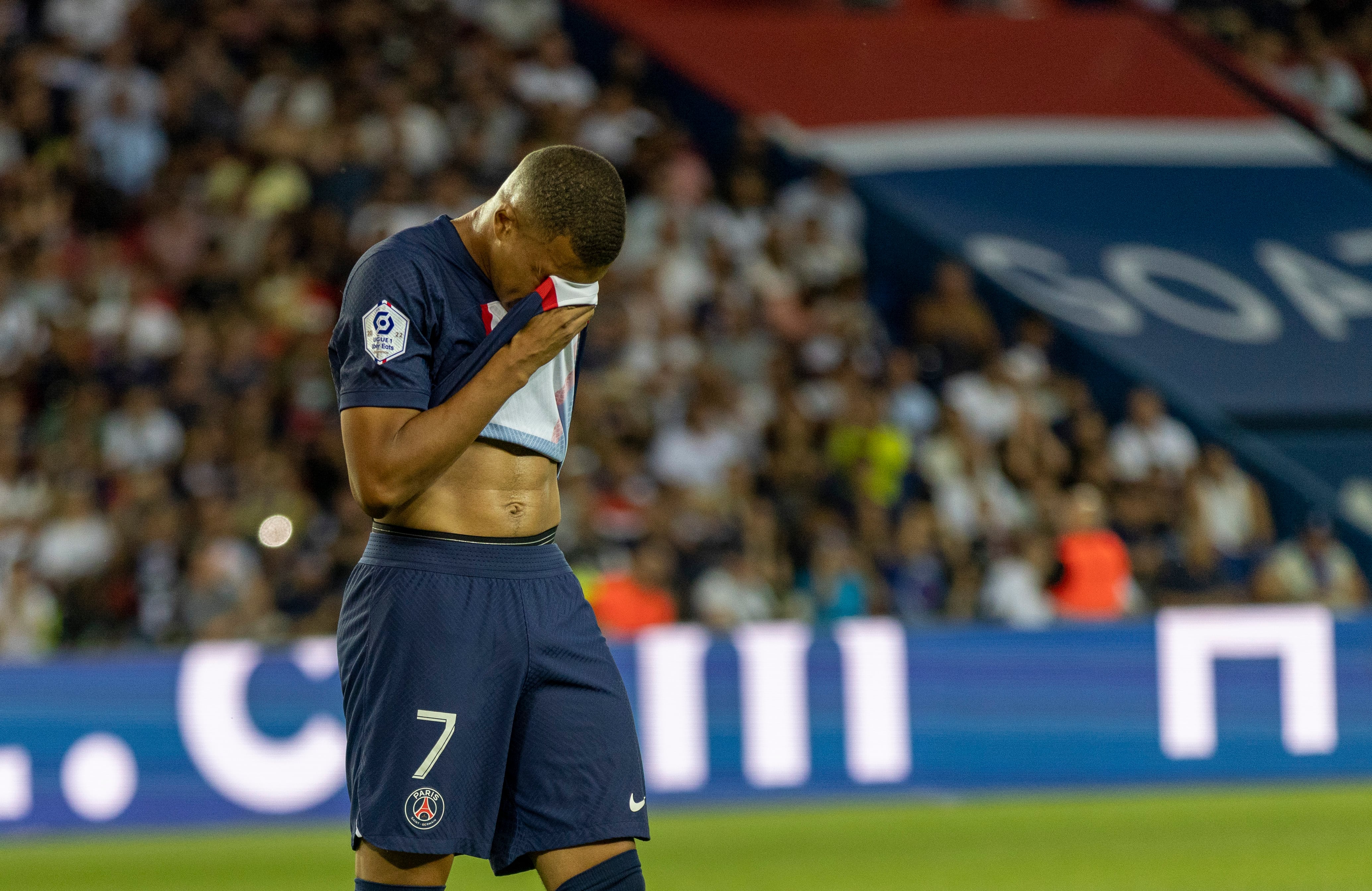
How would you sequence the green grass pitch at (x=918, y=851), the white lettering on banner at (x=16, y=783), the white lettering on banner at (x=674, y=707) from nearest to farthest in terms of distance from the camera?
the green grass pitch at (x=918, y=851), the white lettering on banner at (x=16, y=783), the white lettering on banner at (x=674, y=707)

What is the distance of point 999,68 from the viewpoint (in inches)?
619

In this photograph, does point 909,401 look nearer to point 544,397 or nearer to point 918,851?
point 918,851

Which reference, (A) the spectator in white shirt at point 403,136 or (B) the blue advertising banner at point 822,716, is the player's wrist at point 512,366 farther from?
(A) the spectator in white shirt at point 403,136

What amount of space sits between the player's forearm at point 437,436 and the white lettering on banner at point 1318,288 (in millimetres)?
12558

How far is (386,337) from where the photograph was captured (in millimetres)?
3164

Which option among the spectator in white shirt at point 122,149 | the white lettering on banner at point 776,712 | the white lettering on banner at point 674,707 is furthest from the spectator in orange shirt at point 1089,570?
the spectator in white shirt at point 122,149

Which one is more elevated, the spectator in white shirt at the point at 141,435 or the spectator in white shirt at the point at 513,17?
the spectator in white shirt at the point at 513,17

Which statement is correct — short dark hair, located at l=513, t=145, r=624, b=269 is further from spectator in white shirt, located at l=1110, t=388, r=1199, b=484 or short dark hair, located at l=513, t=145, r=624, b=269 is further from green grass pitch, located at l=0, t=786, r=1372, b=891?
spectator in white shirt, located at l=1110, t=388, r=1199, b=484

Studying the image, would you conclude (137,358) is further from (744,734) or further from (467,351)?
(467,351)

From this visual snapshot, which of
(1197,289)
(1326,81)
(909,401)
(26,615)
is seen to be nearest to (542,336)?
(26,615)

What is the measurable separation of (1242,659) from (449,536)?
7318 mm

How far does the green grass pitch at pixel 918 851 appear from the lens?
7.28 meters

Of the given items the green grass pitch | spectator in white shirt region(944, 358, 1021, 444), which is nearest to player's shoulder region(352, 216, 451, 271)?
the green grass pitch

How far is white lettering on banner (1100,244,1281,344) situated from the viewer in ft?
47.0
